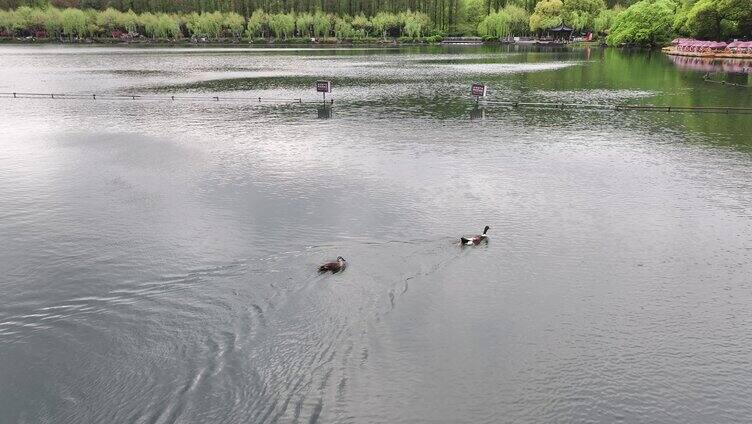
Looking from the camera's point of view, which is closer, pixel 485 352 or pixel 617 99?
pixel 485 352

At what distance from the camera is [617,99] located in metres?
54.6

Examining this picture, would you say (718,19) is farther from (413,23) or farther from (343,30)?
(343,30)

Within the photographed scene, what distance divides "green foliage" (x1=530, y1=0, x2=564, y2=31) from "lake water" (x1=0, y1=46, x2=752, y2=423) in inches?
5088

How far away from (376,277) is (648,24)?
138m

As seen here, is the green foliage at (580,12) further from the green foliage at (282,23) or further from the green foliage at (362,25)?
the green foliage at (282,23)

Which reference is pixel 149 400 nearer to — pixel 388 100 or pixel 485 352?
pixel 485 352

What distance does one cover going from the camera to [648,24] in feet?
428

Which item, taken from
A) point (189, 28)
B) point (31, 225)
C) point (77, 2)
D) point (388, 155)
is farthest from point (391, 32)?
point (31, 225)

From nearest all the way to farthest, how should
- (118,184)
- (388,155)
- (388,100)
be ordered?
(118,184), (388,155), (388,100)

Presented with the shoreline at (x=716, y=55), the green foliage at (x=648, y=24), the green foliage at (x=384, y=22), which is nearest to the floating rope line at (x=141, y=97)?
the shoreline at (x=716, y=55)

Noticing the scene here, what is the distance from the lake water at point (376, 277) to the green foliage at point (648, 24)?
10586 cm

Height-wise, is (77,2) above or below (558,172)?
above

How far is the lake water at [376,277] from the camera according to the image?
12680 millimetres

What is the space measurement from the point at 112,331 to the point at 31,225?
33.6 feet
